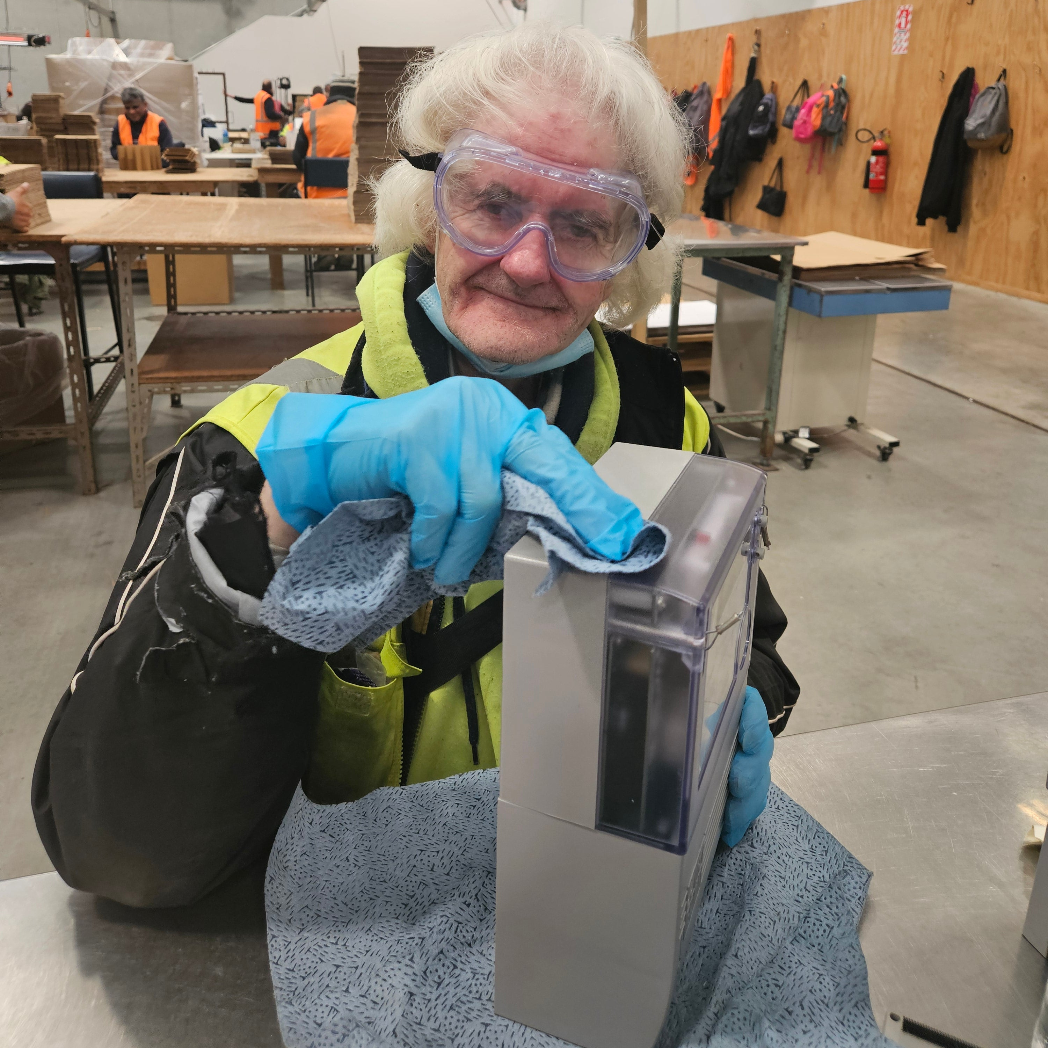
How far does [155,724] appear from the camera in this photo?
679 mm

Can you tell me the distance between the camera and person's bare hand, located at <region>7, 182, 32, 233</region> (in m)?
2.81

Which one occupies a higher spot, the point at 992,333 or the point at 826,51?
the point at 826,51

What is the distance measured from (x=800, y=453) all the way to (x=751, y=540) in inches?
132

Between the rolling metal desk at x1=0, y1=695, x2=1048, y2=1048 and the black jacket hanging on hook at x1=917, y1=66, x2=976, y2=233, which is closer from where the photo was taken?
the rolling metal desk at x1=0, y1=695, x2=1048, y2=1048

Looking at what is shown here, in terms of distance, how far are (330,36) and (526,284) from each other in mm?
13791

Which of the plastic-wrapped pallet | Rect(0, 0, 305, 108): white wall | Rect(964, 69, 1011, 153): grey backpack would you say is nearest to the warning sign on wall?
Rect(964, 69, 1011, 153): grey backpack

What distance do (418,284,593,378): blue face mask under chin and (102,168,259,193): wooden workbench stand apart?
492 cm

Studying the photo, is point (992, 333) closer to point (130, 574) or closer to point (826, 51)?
point (826, 51)

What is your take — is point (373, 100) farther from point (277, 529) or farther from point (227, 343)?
point (277, 529)

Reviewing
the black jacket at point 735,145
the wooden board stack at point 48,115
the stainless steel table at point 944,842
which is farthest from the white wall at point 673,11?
the stainless steel table at point 944,842

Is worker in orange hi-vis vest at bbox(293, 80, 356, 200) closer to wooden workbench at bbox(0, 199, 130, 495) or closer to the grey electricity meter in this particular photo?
wooden workbench at bbox(0, 199, 130, 495)

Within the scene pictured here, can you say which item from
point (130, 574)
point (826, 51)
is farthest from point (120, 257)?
point (826, 51)

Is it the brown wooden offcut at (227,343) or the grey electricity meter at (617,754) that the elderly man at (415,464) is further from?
the brown wooden offcut at (227,343)

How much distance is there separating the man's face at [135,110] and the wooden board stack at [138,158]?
0.89 m
